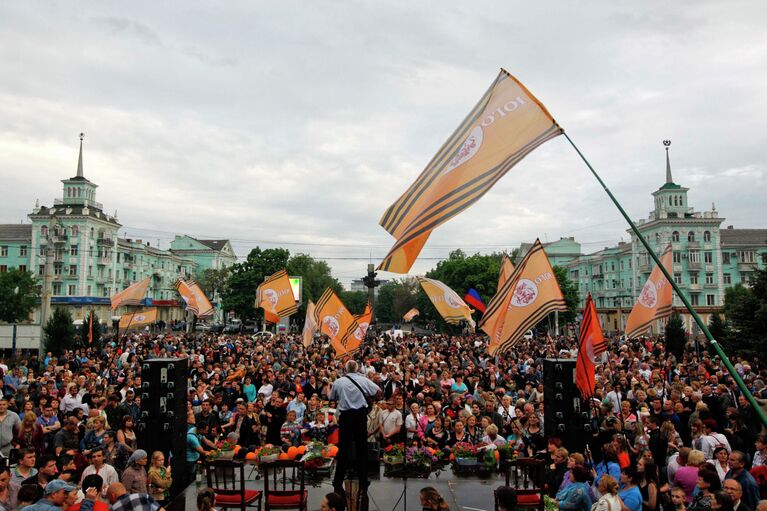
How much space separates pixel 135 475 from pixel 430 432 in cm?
575

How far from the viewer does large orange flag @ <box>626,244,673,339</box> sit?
16734 mm

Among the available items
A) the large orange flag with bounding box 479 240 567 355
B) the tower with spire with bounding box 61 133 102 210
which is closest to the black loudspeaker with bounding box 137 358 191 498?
the large orange flag with bounding box 479 240 567 355

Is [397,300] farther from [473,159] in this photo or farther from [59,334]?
[473,159]

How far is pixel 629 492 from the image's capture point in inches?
269

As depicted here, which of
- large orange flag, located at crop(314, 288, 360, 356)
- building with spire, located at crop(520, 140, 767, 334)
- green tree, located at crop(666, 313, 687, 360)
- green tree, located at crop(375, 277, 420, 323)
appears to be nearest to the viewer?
large orange flag, located at crop(314, 288, 360, 356)

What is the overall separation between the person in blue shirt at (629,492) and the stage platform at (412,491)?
2.46 m

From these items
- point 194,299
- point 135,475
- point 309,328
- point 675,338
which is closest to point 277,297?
point 309,328

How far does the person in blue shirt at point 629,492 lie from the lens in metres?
6.74

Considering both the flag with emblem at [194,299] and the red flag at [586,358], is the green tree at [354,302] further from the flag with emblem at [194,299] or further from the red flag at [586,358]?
the red flag at [586,358]

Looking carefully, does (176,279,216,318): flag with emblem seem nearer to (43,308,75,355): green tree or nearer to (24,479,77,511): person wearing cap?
(43,308,75,355): green tree

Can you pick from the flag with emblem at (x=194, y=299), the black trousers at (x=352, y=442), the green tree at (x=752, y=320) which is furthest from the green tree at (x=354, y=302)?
the black trousers at (x=352, y=442)

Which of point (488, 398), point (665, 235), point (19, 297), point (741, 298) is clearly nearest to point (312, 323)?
point (488, 398)

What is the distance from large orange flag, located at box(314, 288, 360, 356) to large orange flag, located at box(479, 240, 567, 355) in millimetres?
7100

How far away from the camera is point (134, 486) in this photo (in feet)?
26.4
